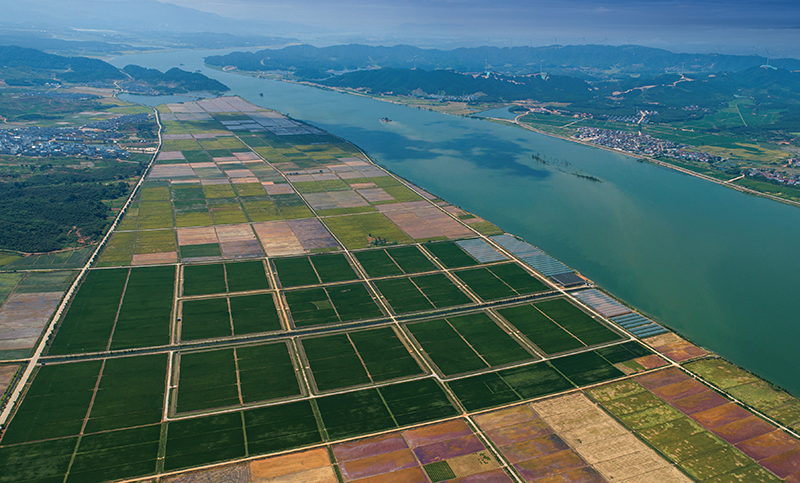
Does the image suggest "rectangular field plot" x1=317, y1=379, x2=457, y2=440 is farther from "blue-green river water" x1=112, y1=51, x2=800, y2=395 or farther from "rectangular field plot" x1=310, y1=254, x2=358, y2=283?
"blue-green river water" x1=112, y1=51, x2=800, y2=395

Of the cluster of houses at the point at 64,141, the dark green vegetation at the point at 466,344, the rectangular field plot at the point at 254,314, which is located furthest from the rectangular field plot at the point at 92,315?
the cluster of houses at the point at 64,141

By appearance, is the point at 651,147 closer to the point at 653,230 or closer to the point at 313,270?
the point at 653,230

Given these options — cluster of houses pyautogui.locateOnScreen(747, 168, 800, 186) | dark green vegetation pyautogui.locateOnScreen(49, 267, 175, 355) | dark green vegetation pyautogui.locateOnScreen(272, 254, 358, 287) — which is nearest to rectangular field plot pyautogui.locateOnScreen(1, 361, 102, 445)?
dark green vegetation pyautogui.locateOnScreen(49, 267, 175, 355)

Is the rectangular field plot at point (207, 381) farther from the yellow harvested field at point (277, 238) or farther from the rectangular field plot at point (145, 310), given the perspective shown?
the yellow harvested field at point (277, 238)

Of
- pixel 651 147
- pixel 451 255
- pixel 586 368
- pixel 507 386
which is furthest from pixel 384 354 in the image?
pixel 651 147

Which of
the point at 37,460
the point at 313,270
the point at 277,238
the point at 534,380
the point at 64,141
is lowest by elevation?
the point at 37,460

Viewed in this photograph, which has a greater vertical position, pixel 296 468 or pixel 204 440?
pixel 204 440
